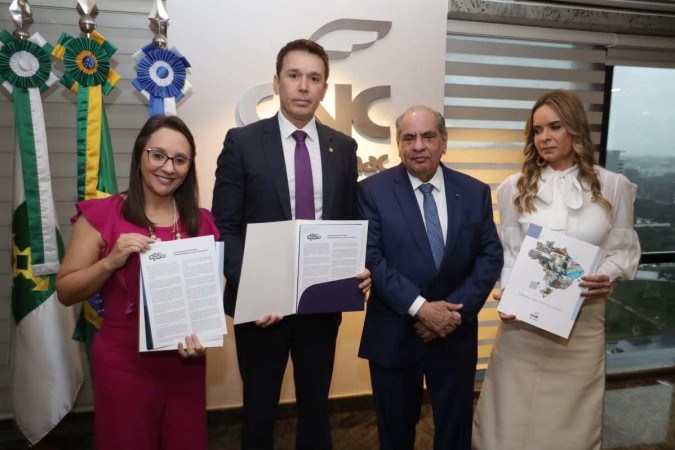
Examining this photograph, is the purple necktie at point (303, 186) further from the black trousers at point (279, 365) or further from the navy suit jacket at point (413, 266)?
the black trousers at point (279, 365)

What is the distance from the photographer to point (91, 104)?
7.49ft

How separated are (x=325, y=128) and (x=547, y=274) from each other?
3.68ft

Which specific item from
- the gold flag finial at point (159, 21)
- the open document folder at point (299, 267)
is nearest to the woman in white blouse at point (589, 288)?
the open document folder at point (299, 267)

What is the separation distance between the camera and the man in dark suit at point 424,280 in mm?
1923

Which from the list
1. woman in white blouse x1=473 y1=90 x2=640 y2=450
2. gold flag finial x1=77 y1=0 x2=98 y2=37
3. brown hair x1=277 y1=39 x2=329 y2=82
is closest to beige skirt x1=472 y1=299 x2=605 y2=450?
woman in white blouse x1=473 y1=90 x2=640 y2=450

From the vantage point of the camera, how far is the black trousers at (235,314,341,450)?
1888mm

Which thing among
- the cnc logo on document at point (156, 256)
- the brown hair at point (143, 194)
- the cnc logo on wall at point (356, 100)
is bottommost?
the cnc logo on document at point (156, 256)

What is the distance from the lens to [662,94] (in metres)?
3.92

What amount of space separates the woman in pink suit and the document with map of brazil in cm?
135

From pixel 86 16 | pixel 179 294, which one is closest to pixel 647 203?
pixel 179 294

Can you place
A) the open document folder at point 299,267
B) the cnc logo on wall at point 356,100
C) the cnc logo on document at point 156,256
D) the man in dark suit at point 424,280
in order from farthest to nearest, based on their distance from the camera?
the cnc logo on wall at point 356,100 < the man in dark suit at point 424,280 < the open document folder at point 299,267 < the cnc logo on document at point 156,256

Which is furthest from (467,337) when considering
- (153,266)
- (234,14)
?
(234,14)

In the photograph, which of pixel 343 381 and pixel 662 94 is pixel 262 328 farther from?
pixel 662 94

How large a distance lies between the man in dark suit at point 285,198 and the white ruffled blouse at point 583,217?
0.79 m
